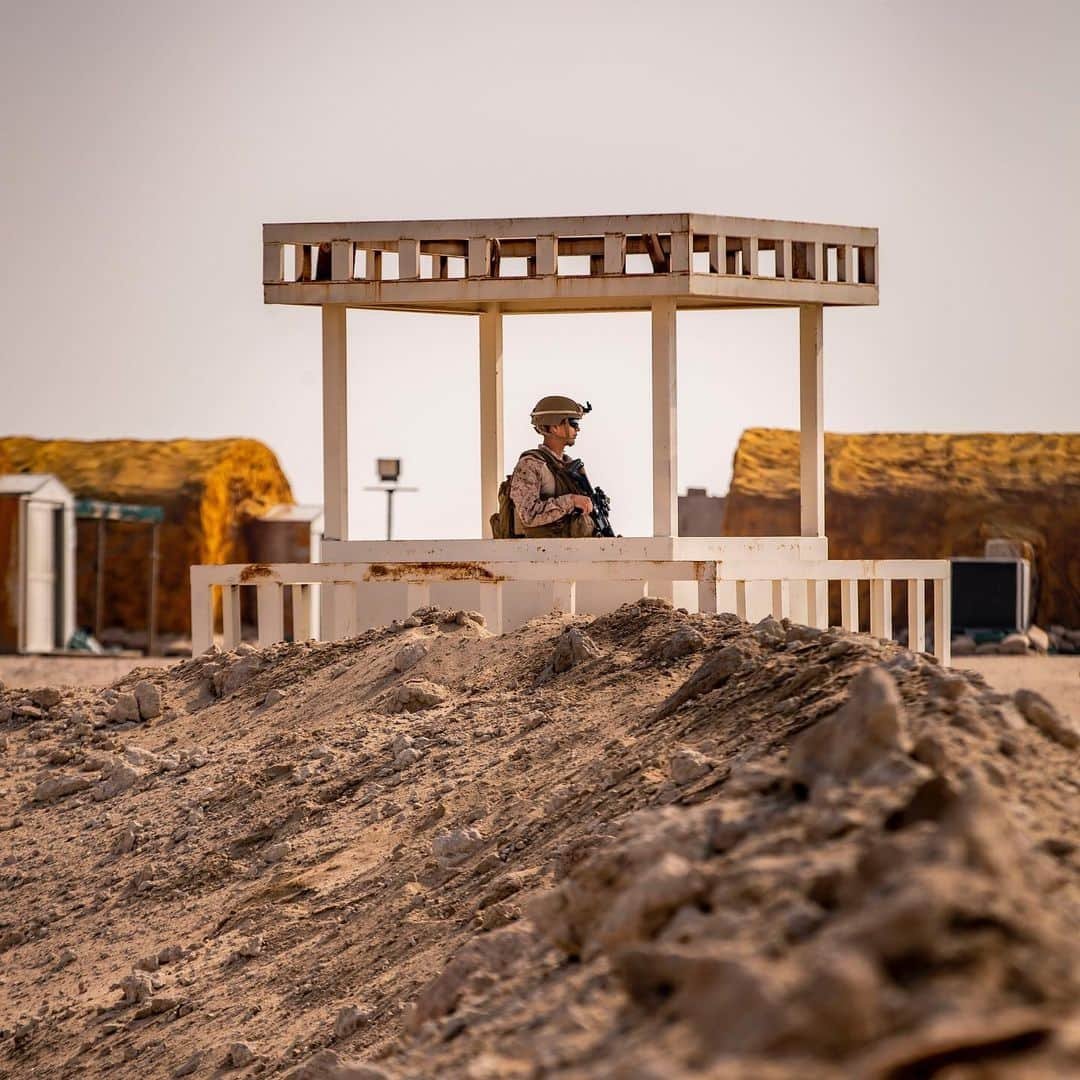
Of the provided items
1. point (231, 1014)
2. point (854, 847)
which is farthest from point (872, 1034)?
point (231, 1014)

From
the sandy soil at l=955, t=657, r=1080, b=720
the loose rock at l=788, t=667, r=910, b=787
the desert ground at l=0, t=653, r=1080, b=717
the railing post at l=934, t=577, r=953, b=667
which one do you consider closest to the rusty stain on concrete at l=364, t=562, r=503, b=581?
the railing post at l=934, t=577, r=953, b=667

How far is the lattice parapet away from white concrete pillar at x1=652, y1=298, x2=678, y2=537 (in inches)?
8.3

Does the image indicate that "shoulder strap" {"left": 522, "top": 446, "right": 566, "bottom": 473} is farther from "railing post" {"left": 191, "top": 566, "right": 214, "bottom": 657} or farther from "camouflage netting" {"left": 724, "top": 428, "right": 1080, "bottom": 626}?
"camouflage netting" {"left": 724, "top": 428, "right": 1080, "bottom": 626}

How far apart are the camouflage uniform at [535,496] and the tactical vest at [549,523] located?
0.03m

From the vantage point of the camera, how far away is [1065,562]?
27312 mm

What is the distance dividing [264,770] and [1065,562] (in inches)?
812

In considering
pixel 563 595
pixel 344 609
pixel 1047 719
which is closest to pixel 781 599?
pixel 563 595

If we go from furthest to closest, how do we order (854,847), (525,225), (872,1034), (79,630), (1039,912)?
(79,630), (525,225), (854,847), (1039,912), (872,1034)

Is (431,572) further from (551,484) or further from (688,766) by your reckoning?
(688,766)

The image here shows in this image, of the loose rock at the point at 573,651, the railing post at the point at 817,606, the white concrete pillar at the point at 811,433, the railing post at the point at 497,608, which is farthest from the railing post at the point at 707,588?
the loose rock at the point at 573,651

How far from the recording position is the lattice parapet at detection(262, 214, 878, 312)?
1159 cm

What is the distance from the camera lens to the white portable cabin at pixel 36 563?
25.4 m

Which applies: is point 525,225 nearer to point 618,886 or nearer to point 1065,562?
point 618,886

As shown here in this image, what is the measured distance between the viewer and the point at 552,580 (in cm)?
1112
